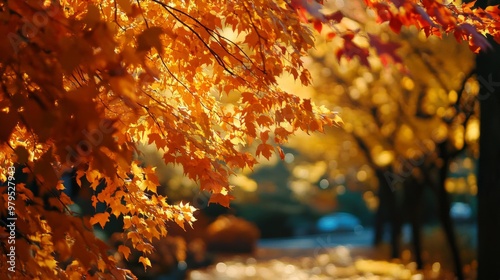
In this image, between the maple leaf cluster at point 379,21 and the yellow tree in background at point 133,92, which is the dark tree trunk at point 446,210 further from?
the maple leaf cluster at point 379,21

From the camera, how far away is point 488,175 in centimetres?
1065

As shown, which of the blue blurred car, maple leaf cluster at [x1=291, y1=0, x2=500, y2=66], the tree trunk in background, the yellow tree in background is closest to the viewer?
maple leaf cluster at [x1=291, y1=0, x2=500, y2=66]

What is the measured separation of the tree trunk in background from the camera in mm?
10414

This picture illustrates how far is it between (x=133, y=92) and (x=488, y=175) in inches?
316

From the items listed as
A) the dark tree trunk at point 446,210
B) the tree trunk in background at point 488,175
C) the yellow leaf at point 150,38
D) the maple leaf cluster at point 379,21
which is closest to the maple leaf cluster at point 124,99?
the yellow leaf at point 150,38

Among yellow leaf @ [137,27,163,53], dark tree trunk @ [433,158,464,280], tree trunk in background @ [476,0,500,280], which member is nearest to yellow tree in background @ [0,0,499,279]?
yellow leaf @ [137,27,163,53]

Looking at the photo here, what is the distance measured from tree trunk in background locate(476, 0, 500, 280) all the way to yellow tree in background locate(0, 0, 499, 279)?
4843 mm

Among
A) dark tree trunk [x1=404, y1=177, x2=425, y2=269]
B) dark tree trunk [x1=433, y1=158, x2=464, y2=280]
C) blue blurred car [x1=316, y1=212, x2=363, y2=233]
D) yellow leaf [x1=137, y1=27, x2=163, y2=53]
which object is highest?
blue blurred car [x1=316, y1=212, x2=363, y2=233]

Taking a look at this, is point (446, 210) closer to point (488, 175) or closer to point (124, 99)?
point (488, 175)

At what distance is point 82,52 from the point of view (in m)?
3.58

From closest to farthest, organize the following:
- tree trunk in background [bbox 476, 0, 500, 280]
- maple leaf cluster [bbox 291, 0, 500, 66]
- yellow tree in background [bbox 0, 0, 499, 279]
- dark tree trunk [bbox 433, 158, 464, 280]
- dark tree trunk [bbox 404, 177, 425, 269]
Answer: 1. maple leaf cluster [bbox 291, 0, 500, 66]
2. yellow tree in background [bbox 0, 0, 499, 279]
3. tree trunk in background [bbox 476, 0, 500, 280]
4. dark tree trunk [bbox 433, 158, 464, 280]
5. dark tree trunk [bbox 404, 177, 425, 269]

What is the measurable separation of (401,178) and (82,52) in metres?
24.0

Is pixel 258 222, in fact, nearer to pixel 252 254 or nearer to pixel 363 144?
pixel 252 254

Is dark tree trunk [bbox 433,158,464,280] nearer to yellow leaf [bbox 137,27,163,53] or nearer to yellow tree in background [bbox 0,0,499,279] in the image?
yellow tree in background [bbox 0,0,499,279]
